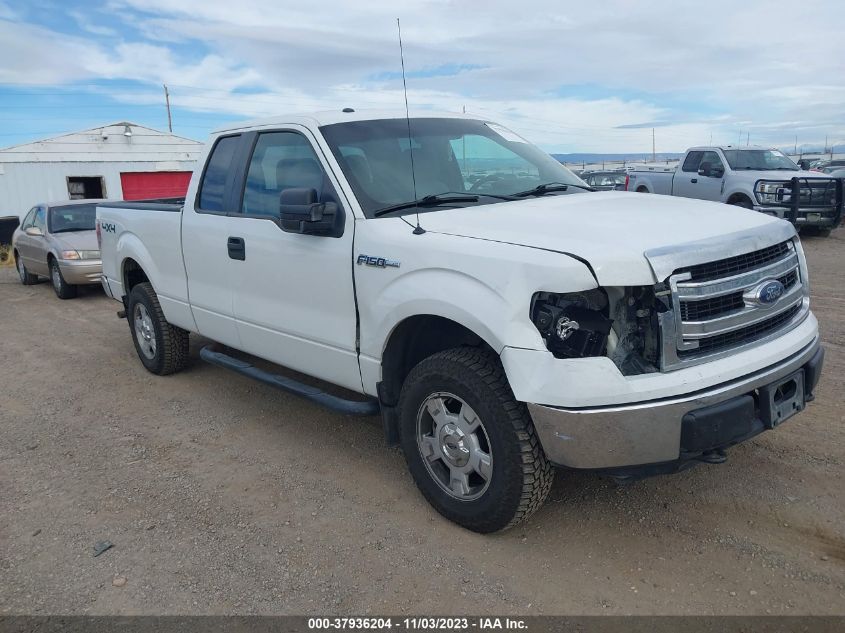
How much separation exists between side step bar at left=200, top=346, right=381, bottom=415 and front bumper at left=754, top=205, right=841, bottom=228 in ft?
39.1

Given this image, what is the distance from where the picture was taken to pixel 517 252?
9.86ft

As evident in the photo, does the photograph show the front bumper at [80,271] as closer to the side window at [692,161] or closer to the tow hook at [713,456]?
the tow hook at [713,456]

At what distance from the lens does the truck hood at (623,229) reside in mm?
2830

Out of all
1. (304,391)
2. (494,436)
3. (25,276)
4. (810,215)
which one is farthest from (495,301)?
(810,215)

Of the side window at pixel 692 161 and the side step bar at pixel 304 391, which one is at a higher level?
the side window at pixel 692 161

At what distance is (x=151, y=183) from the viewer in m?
27.1

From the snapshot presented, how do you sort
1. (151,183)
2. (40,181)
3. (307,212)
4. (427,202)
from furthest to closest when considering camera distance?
(151,183)
(40,181)
(427,202)
(307,212)

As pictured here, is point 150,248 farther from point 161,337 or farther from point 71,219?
point 71,219

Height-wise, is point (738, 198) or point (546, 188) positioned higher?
point (546, 188)

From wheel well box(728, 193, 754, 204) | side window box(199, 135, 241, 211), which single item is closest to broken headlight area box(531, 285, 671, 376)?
side window box(199, 135, 241, 211)

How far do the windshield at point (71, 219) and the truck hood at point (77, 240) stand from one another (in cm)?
19

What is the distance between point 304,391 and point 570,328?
77.0 inches

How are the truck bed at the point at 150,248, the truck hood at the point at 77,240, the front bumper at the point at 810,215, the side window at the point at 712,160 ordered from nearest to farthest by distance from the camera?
the truck bed at the point at 150,248 → the truck hood at the point at 77,240 → the front bumper at the point at 810,215 → the side window at the point at 712,160

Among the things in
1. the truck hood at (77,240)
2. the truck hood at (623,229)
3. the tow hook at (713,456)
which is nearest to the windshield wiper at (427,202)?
the truck hood at (623,229)
